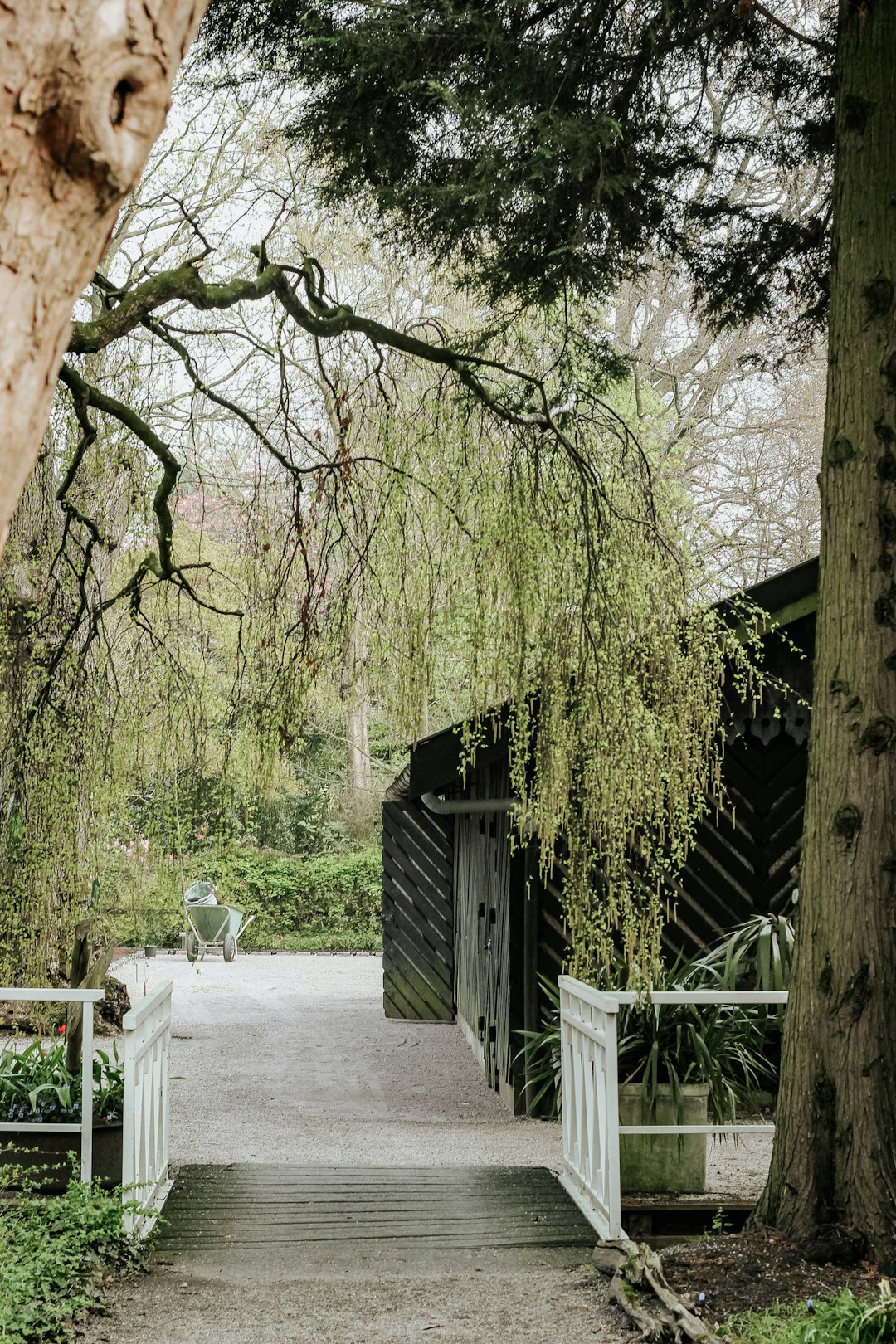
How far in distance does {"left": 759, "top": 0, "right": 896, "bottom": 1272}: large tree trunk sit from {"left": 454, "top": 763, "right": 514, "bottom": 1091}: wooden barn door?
14.3ft

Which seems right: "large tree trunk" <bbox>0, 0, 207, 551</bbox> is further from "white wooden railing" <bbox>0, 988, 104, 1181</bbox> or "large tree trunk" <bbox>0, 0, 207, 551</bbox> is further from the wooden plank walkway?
the wooden plank walkway

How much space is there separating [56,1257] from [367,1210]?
1.65m

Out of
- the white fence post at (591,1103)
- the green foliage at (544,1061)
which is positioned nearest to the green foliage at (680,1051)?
the white fence post at (591,1103)

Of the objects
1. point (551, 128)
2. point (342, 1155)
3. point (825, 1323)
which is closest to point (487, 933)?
point (342, 1155)

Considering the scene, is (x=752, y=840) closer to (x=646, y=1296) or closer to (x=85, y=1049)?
(x=646, y=1296)

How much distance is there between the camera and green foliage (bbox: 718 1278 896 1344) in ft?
11.4

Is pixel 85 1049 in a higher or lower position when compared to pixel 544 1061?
higher

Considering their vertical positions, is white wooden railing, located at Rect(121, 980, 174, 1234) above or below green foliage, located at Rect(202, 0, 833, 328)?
below

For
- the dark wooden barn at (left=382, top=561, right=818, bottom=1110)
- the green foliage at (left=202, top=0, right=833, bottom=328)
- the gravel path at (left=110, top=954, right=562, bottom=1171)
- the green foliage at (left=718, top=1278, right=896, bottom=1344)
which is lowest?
A: the gravel path at (left=110, top=954, right=562, bottom=1171)

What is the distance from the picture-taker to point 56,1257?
4422 millimetres

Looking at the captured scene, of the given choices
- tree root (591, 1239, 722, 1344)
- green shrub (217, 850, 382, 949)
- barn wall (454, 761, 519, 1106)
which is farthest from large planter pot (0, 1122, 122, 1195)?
green shrub (217, 850, 382, 949)

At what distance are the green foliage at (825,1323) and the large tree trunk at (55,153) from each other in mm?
3372

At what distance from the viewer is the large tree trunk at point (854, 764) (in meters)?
4.40

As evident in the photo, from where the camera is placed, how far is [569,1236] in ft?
16.9
